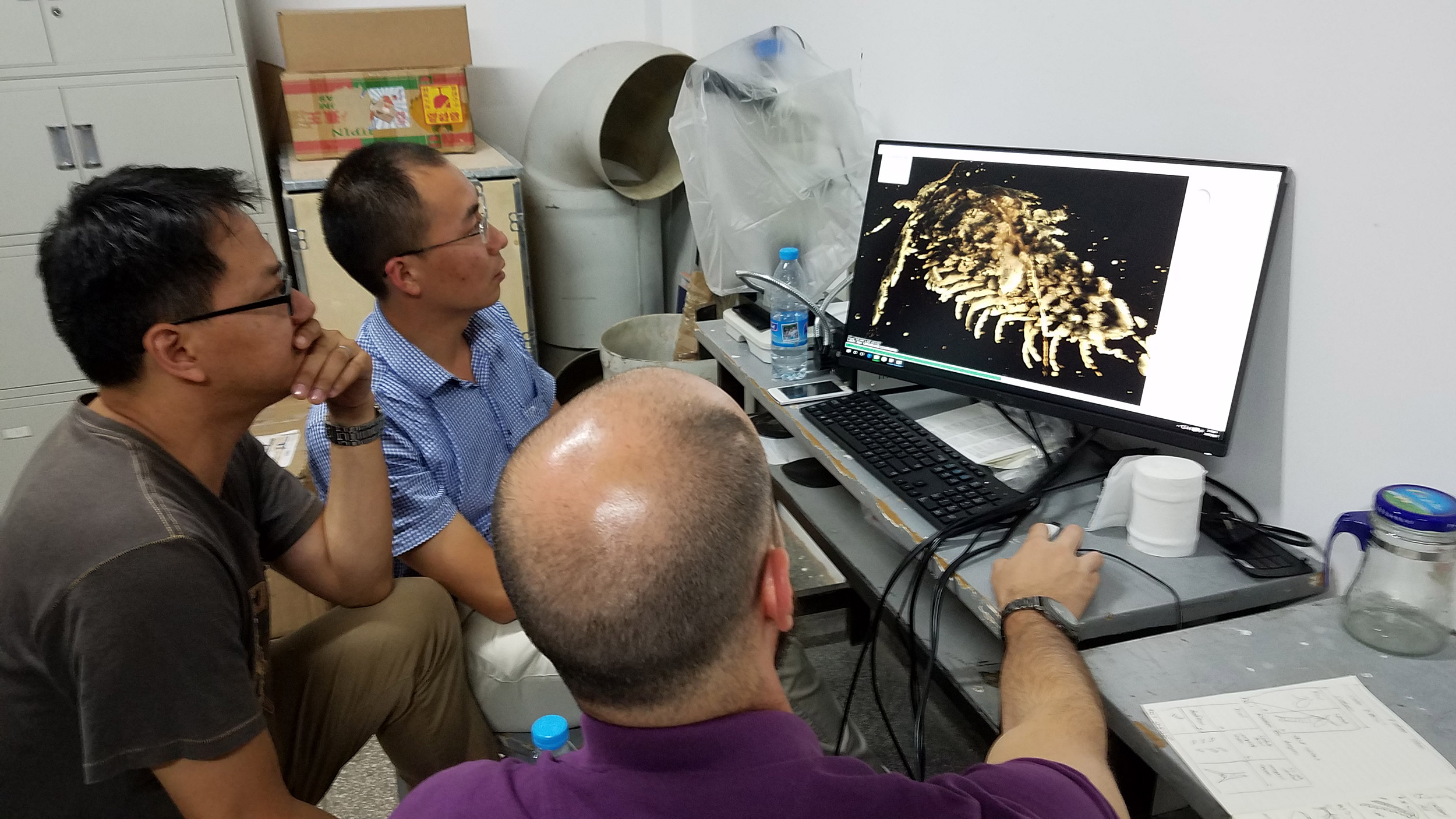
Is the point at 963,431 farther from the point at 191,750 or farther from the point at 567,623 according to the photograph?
the point at 191,750

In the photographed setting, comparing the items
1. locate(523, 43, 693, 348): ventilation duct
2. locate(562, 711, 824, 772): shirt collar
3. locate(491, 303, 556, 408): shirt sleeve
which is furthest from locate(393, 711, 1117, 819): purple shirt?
locate(523, 43, 693, 348): ventilation duct

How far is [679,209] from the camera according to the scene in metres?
3.37

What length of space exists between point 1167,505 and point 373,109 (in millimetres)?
2559

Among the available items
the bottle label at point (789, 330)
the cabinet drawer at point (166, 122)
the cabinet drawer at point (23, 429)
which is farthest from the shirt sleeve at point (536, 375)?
the cabinet drawer at point (23, 429)

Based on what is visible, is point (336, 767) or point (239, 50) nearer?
point (336, 767)

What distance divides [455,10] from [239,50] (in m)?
0.63

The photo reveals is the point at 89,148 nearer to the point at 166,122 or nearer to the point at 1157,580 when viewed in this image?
the point at 166,122

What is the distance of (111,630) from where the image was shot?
0.90m

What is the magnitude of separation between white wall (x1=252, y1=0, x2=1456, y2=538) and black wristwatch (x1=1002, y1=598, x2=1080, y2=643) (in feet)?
1.44

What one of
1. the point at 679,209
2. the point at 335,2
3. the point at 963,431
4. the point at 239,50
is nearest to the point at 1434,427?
the point at 963,431

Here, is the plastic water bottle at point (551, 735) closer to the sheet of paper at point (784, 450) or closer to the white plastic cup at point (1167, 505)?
the sheet of paper at point (784, 450)

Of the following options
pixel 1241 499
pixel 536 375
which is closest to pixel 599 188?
pixel 536 375

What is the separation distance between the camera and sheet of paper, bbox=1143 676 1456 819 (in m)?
0.77

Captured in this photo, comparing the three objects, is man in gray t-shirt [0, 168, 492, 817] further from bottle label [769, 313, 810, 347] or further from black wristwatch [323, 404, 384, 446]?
bottle label [769, 313, 810, 347]
